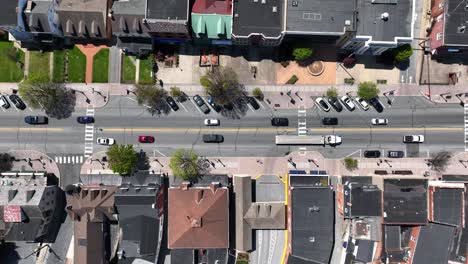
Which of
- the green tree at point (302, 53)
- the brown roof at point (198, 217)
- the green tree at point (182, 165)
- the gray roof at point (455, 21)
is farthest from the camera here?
the green tree at point (182, 165)

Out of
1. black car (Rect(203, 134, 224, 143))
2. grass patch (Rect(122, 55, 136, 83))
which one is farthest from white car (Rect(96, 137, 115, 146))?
black car (Rect(203, 134, 224, 143))

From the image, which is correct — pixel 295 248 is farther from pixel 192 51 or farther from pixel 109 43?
pixel 109 43

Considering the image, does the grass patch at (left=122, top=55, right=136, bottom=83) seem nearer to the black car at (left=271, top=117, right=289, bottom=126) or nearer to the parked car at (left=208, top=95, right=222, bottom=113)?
the parked car at (left=208, top=95, right=222, bottom=113)

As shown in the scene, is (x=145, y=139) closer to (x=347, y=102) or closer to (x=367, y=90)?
(x=347, y=102)

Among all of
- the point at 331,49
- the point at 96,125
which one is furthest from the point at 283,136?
the point at 96,125

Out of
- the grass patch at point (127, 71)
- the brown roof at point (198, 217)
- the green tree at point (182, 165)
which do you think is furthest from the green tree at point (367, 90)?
the grass patch at point (127, 71)

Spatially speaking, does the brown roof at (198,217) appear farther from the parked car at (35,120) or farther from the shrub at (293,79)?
the parked car at (35,120)
